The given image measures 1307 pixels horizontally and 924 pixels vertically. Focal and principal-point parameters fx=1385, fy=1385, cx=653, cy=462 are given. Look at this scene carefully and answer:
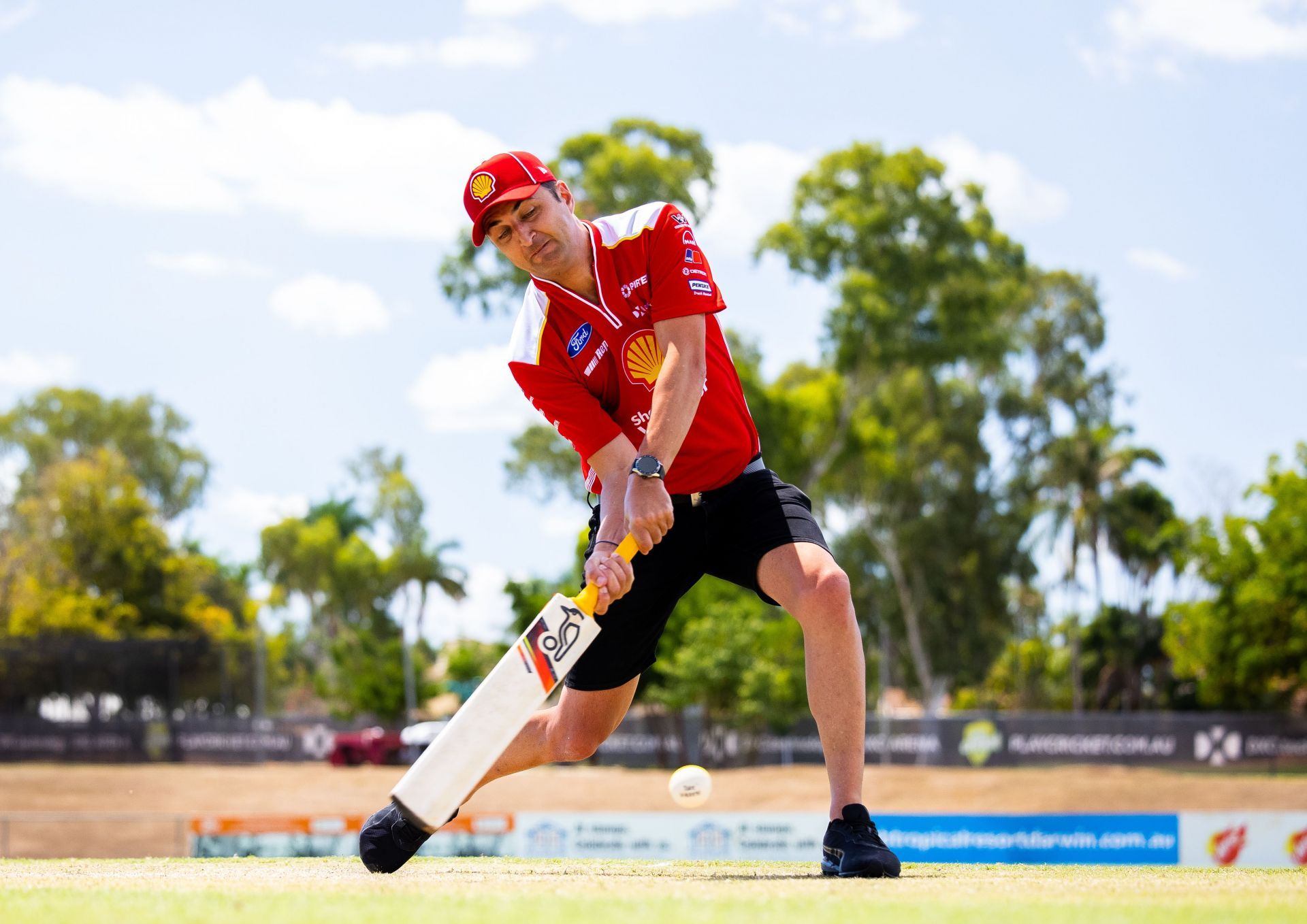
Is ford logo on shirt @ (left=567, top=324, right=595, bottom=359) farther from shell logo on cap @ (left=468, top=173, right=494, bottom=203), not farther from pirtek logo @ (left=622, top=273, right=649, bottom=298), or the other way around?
shell logo on cap @ (left=468, top=173, right=494, bottom=203)

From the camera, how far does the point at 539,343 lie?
504 cm

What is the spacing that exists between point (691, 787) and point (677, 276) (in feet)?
27.2

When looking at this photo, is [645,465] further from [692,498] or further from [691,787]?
[691,787]

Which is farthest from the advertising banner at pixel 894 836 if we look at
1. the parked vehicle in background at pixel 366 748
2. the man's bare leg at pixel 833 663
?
the parked vehicle in background at pixel 366 748

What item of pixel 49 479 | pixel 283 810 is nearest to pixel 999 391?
pixel 283 810

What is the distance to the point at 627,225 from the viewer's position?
16.1 feet

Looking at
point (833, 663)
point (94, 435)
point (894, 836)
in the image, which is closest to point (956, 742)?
point (894, 836)

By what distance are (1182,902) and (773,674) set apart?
106 ft

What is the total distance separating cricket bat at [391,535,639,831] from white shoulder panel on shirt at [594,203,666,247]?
1266 millimetres

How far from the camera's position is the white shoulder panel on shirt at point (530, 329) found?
503 cm

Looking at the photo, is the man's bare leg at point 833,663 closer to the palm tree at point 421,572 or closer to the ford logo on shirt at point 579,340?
the ford logo on shirt at point 579,340

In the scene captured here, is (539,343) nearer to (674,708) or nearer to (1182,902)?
(1182,902)

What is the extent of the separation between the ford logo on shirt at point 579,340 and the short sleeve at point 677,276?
0.81 feet

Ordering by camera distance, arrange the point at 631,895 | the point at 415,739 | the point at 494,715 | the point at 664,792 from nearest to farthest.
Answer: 1. the point at 631,895
2. the point at 494,715
3. the point at 664,792
4. the point at 415,739
